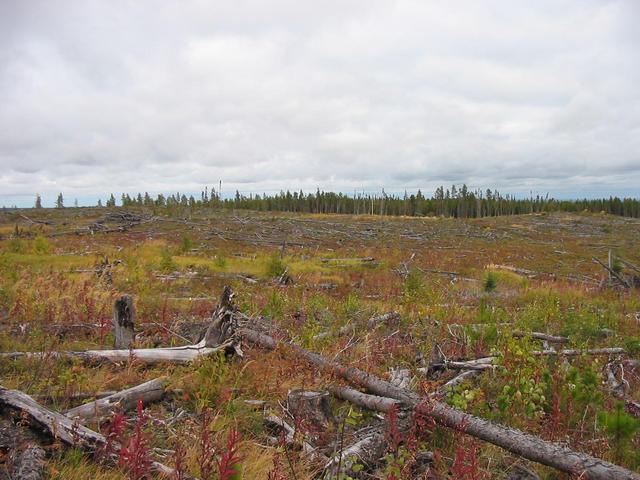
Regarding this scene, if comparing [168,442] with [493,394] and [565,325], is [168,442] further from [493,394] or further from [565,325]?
[565,325]

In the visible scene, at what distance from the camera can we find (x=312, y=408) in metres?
3.79

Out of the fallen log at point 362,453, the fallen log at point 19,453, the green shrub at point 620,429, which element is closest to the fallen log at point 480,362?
the green shrub at point 620,429

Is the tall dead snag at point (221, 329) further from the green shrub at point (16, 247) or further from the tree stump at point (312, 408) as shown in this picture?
the green shrub at point (16, 247)

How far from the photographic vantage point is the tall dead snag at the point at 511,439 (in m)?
2.88

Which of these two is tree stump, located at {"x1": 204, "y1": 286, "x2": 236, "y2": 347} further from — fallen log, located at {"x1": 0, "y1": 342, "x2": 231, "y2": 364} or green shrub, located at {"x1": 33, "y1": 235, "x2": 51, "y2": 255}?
green shrub, located at {"x1": 33, "y1": 235, "x2": 51, "y2": 255}

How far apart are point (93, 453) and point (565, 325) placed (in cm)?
819

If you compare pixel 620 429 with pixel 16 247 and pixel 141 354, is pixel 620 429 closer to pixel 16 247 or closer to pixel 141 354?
pixel 141 354

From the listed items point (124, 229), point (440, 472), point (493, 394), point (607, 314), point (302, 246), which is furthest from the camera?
point (124, 229)

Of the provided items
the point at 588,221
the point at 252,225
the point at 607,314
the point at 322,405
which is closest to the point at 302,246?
the point at 252,225

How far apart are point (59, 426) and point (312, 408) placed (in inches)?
78.6

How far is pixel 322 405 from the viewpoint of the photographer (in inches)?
151

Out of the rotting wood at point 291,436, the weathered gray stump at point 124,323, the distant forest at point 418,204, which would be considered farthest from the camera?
the distant forest at point 418,204

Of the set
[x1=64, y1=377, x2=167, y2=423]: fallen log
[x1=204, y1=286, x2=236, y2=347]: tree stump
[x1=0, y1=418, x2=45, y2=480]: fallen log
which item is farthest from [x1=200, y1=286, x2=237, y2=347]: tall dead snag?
[x1=0, y1=418, x2=45, y2=480]: fallen log

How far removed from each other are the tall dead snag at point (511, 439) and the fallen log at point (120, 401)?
212 cm
